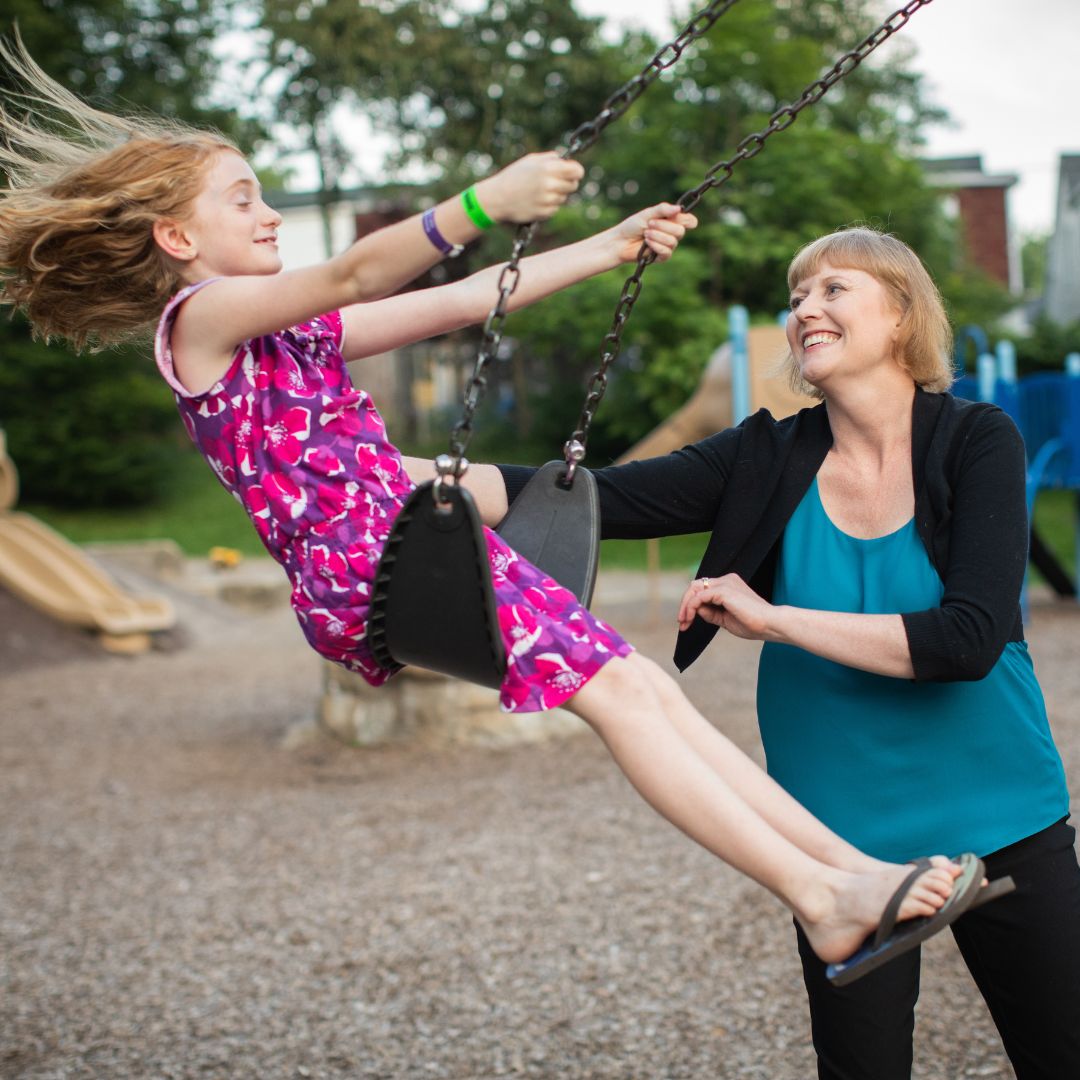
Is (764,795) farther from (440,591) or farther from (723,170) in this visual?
(723,170)

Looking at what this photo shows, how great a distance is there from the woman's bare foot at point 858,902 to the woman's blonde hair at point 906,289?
803 millimetres

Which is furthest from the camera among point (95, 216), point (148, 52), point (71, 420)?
point (148, 52)

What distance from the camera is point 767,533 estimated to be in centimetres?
209

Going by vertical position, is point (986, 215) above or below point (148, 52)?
below

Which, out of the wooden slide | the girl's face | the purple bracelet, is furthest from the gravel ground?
the wooden slide

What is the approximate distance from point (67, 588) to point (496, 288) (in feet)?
35.4

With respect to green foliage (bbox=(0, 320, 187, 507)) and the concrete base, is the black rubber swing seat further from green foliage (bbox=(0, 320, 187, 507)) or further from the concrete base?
green foliage (bbox=(0, 320, 187, 507))

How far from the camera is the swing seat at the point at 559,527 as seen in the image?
212 centimetres

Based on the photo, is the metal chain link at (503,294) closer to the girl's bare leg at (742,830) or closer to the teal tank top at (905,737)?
the girl's bare leg at (742,830)

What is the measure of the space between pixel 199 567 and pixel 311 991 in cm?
1338

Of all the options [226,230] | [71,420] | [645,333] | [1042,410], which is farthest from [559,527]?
[71,420]

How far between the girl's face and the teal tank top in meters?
1.01

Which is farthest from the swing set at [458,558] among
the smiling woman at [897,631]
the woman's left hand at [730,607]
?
the smiling woman at [897,631]

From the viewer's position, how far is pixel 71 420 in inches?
755
